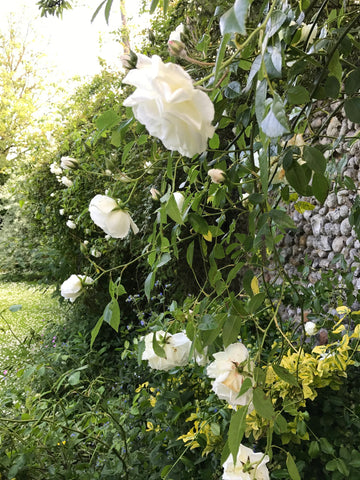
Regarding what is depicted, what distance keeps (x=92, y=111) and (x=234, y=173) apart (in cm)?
311

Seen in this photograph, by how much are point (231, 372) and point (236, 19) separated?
34 cm

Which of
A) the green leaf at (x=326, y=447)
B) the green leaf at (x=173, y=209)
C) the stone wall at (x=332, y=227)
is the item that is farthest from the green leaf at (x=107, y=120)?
the stone wall at (x=332, y=227)

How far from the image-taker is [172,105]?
0.87ft

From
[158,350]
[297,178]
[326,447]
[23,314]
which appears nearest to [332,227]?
[326,447]

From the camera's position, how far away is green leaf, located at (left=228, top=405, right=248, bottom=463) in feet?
1.16

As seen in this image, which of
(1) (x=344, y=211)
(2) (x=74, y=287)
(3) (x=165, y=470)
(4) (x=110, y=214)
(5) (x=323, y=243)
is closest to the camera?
(4) (x=110, y=214)

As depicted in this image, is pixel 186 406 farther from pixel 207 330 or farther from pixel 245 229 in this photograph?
pixel 245 229

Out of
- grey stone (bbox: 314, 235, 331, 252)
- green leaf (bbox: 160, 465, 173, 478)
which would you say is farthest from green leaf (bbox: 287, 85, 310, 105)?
grey stone (bbox: 314, 235, 331, 252)

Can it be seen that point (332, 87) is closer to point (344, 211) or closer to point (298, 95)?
point (298, 95)

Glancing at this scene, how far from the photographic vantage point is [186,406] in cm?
121

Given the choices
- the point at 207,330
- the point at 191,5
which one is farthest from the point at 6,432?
the point at 191,5

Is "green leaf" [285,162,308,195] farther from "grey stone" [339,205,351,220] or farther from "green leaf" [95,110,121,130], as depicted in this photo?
"grey stone" [339,205,351,220]

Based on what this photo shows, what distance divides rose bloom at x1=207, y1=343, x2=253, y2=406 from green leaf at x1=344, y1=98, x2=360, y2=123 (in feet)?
0.84

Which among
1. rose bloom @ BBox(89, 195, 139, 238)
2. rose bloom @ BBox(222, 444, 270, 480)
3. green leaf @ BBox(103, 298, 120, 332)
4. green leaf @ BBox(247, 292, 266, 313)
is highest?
rose bloom @ BBox(89, 195, 139, 238)
